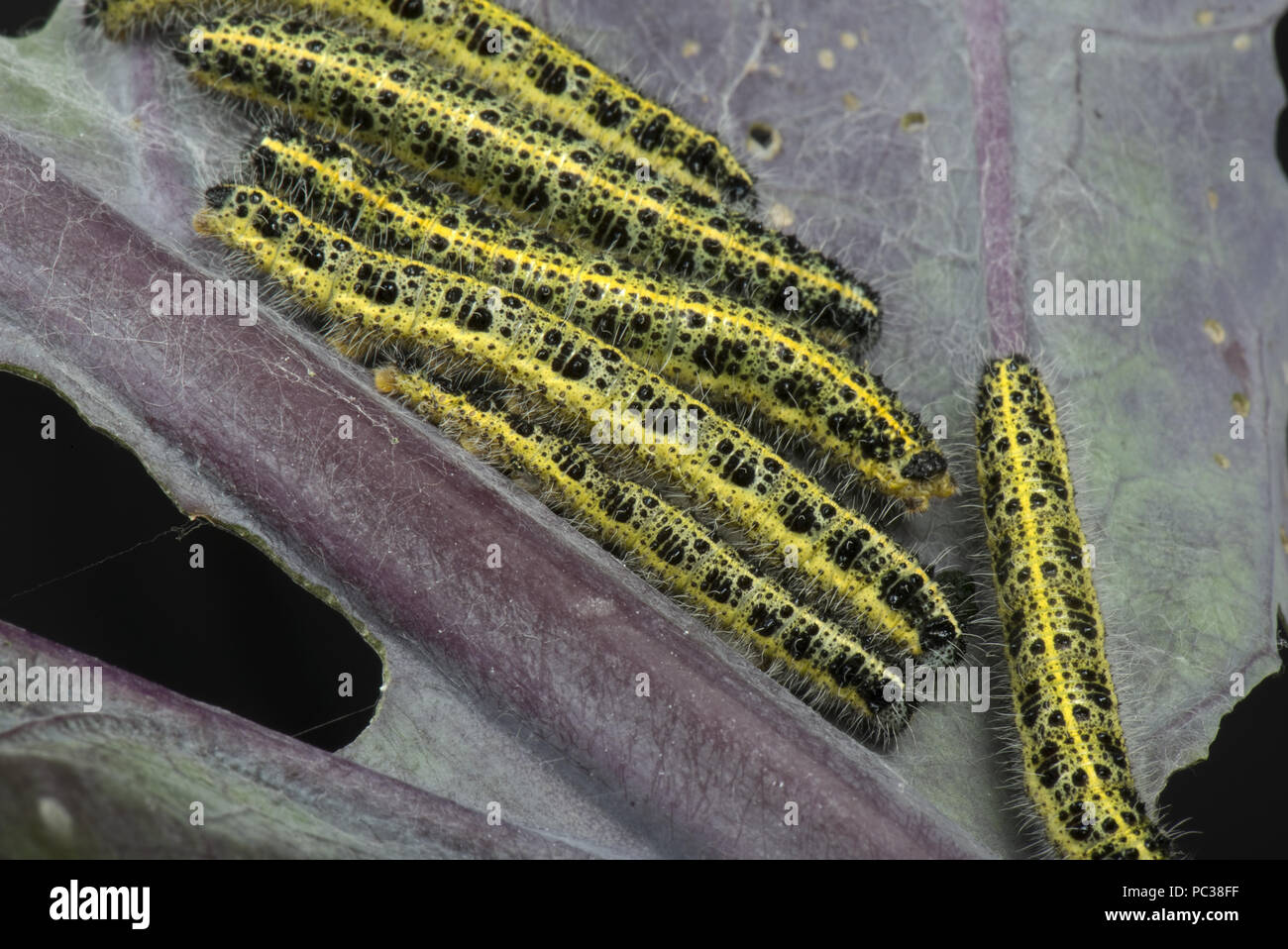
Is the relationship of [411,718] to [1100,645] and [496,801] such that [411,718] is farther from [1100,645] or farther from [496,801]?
[1100,645]

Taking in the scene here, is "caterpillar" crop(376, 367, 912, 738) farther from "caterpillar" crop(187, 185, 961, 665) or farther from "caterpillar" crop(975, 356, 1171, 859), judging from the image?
"caterpillar" crop(975, 356, 1171, 859)

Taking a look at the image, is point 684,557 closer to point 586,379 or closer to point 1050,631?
point 586,379

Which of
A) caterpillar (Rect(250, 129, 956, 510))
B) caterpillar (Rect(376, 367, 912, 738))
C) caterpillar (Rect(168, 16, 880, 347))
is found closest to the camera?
caterpillar (Rect(376, 367, 912, 738))

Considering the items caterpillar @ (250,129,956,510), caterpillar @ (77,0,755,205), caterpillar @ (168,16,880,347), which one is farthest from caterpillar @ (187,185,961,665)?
caterpillar @ (77,0,755,205)

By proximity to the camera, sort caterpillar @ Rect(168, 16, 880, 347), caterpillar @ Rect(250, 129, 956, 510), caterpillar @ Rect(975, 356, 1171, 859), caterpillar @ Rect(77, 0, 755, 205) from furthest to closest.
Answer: caterpillar @ Rect(77, 0, 755, 205), caterpillar @ Rect(168, 16, 880, 347), caterpillar @ Rect(250, 129, 956, 510), caterpillar @ Rect(975, 356, 1171, 859)

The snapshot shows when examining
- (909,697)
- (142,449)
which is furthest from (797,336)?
(142,449)

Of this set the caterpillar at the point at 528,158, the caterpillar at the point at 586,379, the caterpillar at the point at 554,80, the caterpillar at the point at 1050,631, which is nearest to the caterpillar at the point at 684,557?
the caterpillar at the point at 586,379

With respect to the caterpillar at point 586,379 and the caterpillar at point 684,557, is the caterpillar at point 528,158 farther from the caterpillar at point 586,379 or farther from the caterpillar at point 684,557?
the caterpillar at point 684,557
